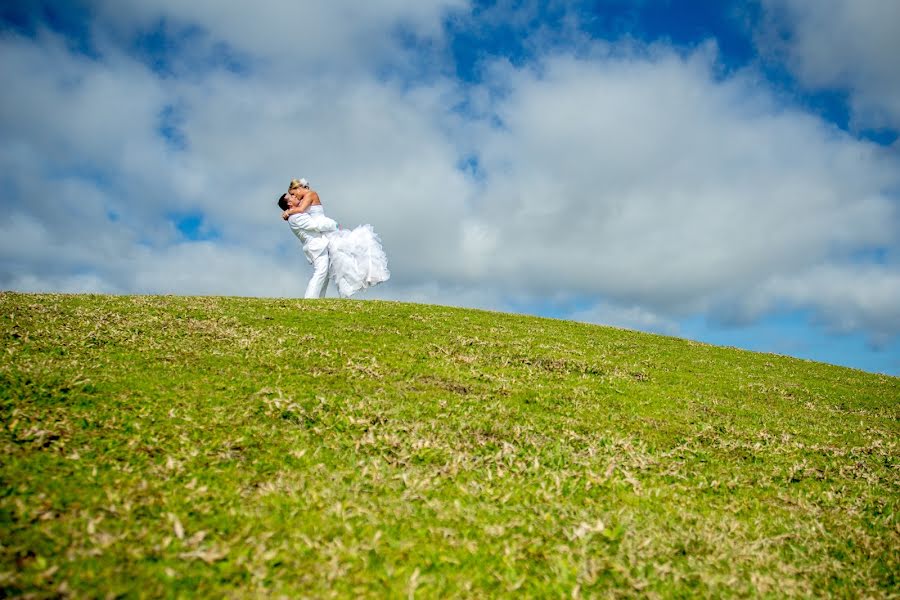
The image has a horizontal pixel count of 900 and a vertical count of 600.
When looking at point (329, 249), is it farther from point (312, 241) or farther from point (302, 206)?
point (302, 206)

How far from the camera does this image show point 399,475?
9812 mm

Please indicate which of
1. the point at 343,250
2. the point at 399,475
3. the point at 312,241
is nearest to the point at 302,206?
the point at 312,241

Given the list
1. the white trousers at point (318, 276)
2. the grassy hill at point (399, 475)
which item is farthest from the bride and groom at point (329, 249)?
the grassy hill at point (399, 475)

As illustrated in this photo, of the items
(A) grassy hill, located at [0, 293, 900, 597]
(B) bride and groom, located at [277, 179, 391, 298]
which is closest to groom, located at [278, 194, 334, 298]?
(B) bride and groom, located at [277, 179, 391, 298]

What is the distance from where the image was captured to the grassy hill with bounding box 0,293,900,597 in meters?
7.07

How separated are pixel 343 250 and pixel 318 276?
Result: 6.40 ft

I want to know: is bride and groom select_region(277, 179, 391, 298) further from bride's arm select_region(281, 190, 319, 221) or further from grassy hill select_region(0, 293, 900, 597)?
grassy hill select_region(0, 293, 900, 597)

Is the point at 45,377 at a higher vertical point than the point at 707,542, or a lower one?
higher

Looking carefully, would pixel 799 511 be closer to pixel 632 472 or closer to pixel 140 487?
pixel 632 472

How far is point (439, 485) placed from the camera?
9648mm

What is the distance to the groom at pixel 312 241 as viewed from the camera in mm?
29906

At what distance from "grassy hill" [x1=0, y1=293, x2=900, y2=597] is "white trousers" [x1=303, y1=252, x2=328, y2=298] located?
10117 millimetres

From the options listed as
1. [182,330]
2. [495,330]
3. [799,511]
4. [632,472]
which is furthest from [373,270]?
[799,511]

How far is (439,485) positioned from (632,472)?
4.17 metres
